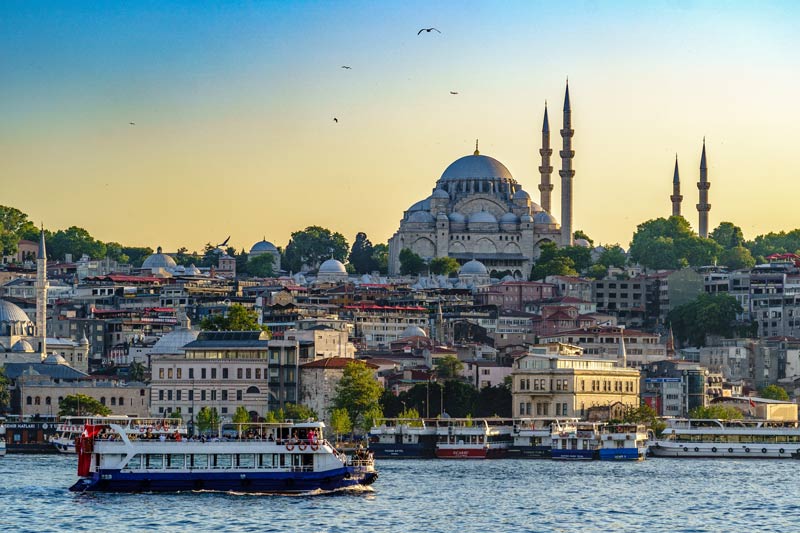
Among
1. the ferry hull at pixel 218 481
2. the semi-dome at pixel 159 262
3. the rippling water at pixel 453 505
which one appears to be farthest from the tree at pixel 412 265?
the ferry hull at pixel 218 481

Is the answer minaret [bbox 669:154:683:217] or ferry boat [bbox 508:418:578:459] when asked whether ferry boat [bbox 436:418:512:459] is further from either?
minaret [bbox 669:154:683:217]


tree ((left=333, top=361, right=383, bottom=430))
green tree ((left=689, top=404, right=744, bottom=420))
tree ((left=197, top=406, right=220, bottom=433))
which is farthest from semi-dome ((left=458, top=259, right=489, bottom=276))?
tree ((left=197, top=406, right=220, bottom=433))

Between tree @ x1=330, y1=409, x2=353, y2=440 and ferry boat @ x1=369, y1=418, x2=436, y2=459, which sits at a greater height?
tree @ x1=330, y1=409, x2=353, y2=440

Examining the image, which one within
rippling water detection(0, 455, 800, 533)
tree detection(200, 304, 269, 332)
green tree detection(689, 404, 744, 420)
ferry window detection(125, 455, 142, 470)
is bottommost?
rippling water detection(0, 455, 800, 533)

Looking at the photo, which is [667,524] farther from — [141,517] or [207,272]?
[207,272]

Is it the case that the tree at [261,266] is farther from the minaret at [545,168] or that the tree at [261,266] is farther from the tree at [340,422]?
the tree at [340,422]

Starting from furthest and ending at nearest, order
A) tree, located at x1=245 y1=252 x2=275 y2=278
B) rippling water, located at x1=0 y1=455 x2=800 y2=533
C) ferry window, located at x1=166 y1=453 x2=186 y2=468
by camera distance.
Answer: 1. tree, located at x1=245 y1=252 x2=275 y2=278
2. ferry window, located at x1=166 y1=453 x2=186 y2=468
3. rippling water, located at x1=0 y1=455 x2=800 y2=533
